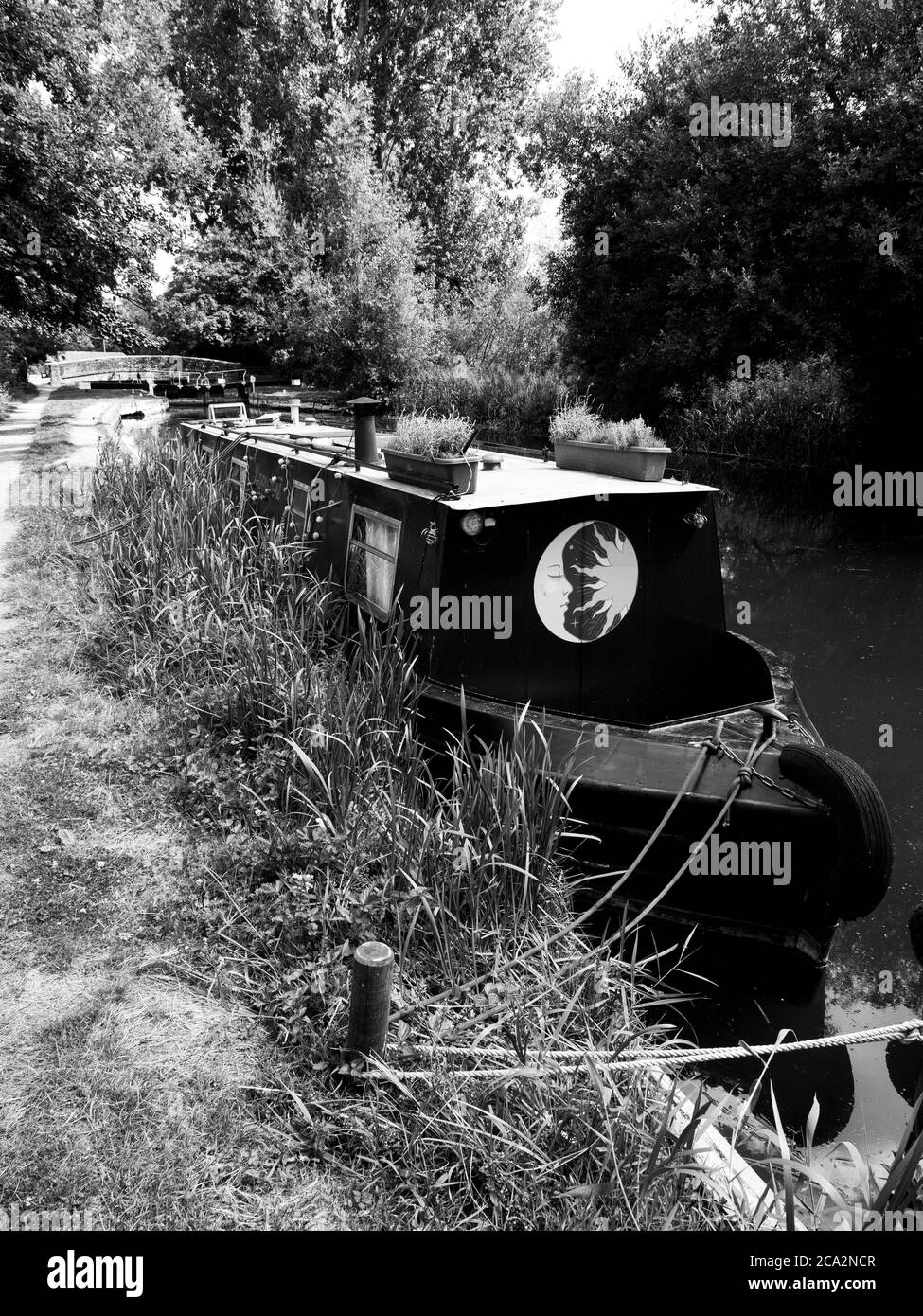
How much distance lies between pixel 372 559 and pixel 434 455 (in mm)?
931

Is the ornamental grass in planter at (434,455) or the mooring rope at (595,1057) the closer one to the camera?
the mooring rope at (595,1057)

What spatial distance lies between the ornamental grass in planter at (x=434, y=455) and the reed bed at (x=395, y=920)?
33.6 inches

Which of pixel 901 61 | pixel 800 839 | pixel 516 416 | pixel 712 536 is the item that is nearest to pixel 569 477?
pixel 712 536

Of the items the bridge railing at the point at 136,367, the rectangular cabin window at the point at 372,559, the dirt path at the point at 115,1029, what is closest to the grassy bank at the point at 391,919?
the dirt path at the point at 115,1029

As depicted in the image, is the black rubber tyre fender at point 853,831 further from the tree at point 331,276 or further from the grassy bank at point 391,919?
the tree at point 331,276

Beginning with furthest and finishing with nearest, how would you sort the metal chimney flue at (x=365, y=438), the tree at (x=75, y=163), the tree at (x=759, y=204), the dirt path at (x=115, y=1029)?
the tree at (x=75, y=163) → the tree at (x=759, y=204) → the metal chimney flue at (x=365, y=438) → the dirt path at (x=115, y=1029)

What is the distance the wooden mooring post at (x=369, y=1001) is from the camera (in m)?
2.54

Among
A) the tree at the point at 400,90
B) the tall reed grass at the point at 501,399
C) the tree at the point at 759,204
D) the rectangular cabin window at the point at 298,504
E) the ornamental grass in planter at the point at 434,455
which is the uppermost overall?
the tree at the point at 400,90

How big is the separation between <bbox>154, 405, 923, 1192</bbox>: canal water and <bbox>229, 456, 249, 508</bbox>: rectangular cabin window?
5.91 ft

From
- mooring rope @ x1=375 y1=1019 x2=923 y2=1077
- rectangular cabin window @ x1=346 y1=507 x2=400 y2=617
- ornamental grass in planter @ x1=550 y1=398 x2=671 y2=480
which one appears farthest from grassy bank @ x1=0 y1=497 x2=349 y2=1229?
ornamental grass in planter @ x1=550 y1=398 x2=671 y2=480

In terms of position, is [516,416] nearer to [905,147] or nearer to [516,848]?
[905,147]

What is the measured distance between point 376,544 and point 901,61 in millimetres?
12266

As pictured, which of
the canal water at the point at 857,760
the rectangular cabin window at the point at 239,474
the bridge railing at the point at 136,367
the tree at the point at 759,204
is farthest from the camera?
the bridge railing at the point at 136,367

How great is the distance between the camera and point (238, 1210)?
2268 millimetres
